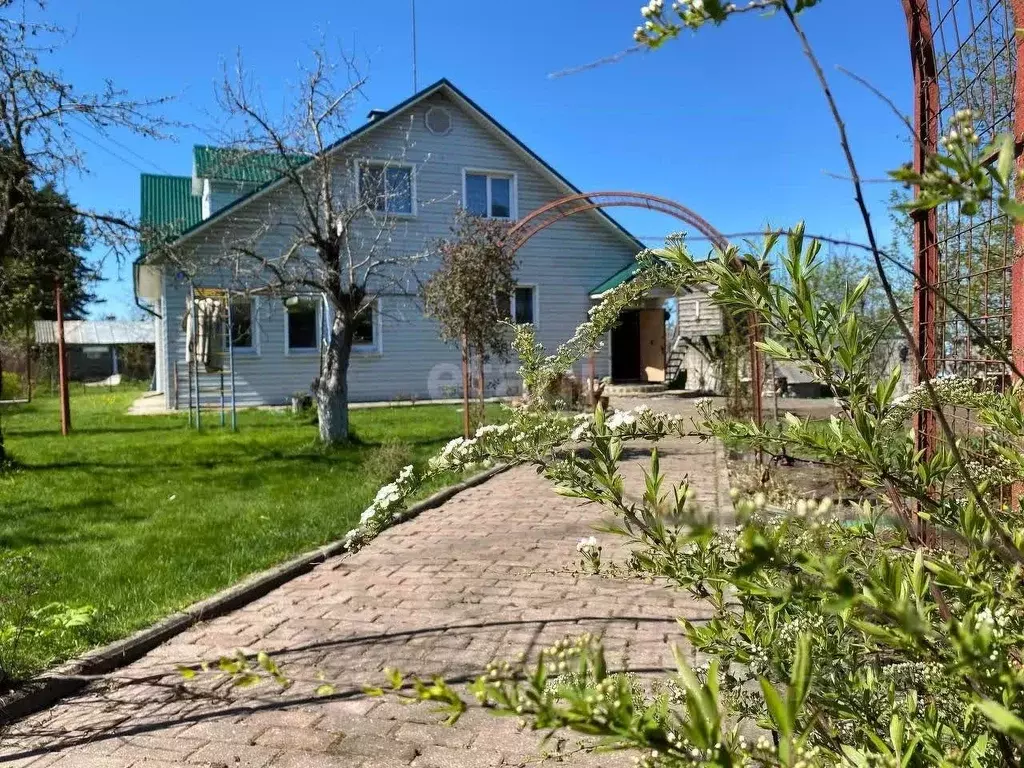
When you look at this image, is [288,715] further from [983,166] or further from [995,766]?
[983,166]

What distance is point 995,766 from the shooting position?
1.26 m

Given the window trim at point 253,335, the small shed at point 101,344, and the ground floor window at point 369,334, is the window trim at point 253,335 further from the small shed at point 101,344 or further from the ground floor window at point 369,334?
the small shed at point 101,344

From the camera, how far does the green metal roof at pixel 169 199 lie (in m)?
21.7

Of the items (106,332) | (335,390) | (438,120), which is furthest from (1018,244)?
(106,332)

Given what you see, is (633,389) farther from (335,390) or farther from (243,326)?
(335,390)

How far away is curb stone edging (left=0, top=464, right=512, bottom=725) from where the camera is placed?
10.8 ft

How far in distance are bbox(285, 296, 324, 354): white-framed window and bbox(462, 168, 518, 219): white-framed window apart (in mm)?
4852

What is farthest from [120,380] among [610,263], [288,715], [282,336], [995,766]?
[995,766]

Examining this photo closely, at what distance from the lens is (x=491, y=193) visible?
787 inches

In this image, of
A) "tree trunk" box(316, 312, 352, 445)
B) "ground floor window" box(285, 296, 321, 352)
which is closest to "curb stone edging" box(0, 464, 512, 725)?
"tree trunk" box(316, 312, 352, 445)

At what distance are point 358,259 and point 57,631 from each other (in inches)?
580

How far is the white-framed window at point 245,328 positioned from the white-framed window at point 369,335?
2412 millimetres

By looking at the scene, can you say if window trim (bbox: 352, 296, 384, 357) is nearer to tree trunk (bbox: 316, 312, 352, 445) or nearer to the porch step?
the porch step

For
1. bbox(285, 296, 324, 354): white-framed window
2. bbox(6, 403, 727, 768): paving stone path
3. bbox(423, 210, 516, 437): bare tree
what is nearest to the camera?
bbox(6, 403, 727, 768): paving stone path
